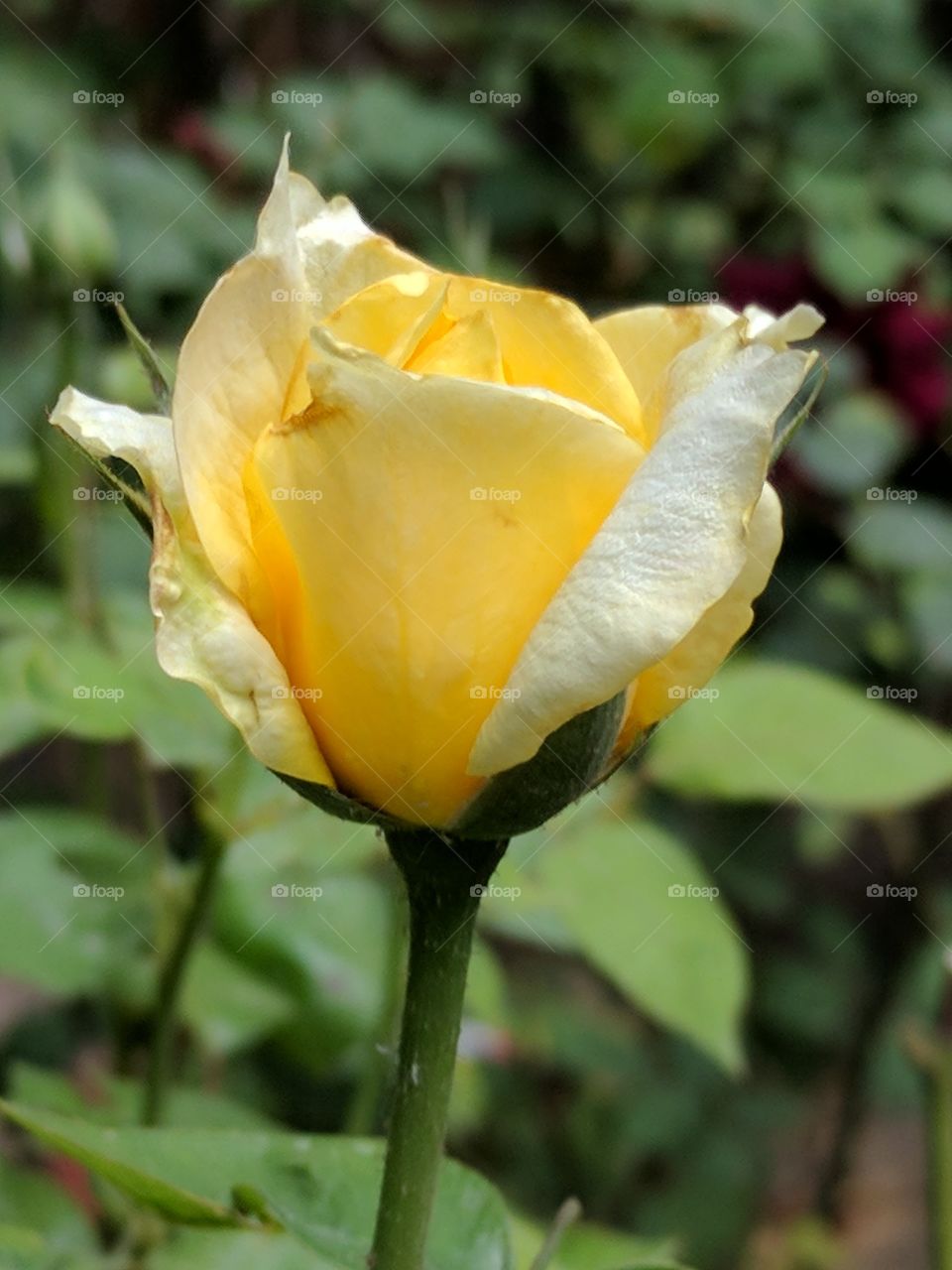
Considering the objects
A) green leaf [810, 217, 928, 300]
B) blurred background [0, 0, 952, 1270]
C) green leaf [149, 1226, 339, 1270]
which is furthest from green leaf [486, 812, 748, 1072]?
green leaf [810, 217, 928, 300]

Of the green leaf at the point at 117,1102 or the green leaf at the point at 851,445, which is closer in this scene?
the green leaf at the point at 117,1102

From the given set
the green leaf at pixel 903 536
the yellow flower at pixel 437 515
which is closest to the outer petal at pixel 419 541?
the yellow flower at pixel 437 515

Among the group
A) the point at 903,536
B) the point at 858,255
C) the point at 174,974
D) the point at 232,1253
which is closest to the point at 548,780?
the point at 232,1253

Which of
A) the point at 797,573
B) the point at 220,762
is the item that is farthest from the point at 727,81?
the point at 220,762

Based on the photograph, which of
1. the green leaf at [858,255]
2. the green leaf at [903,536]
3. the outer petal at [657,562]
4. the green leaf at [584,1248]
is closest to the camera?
the outer petal at [657,562]

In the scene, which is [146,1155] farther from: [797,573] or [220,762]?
[797,573]

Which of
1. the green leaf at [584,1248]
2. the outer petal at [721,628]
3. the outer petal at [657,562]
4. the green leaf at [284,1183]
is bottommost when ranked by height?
the green leaf at [584,1248]

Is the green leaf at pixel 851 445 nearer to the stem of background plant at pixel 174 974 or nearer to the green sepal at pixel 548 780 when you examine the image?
the stem of background plant at pixel 174 974
